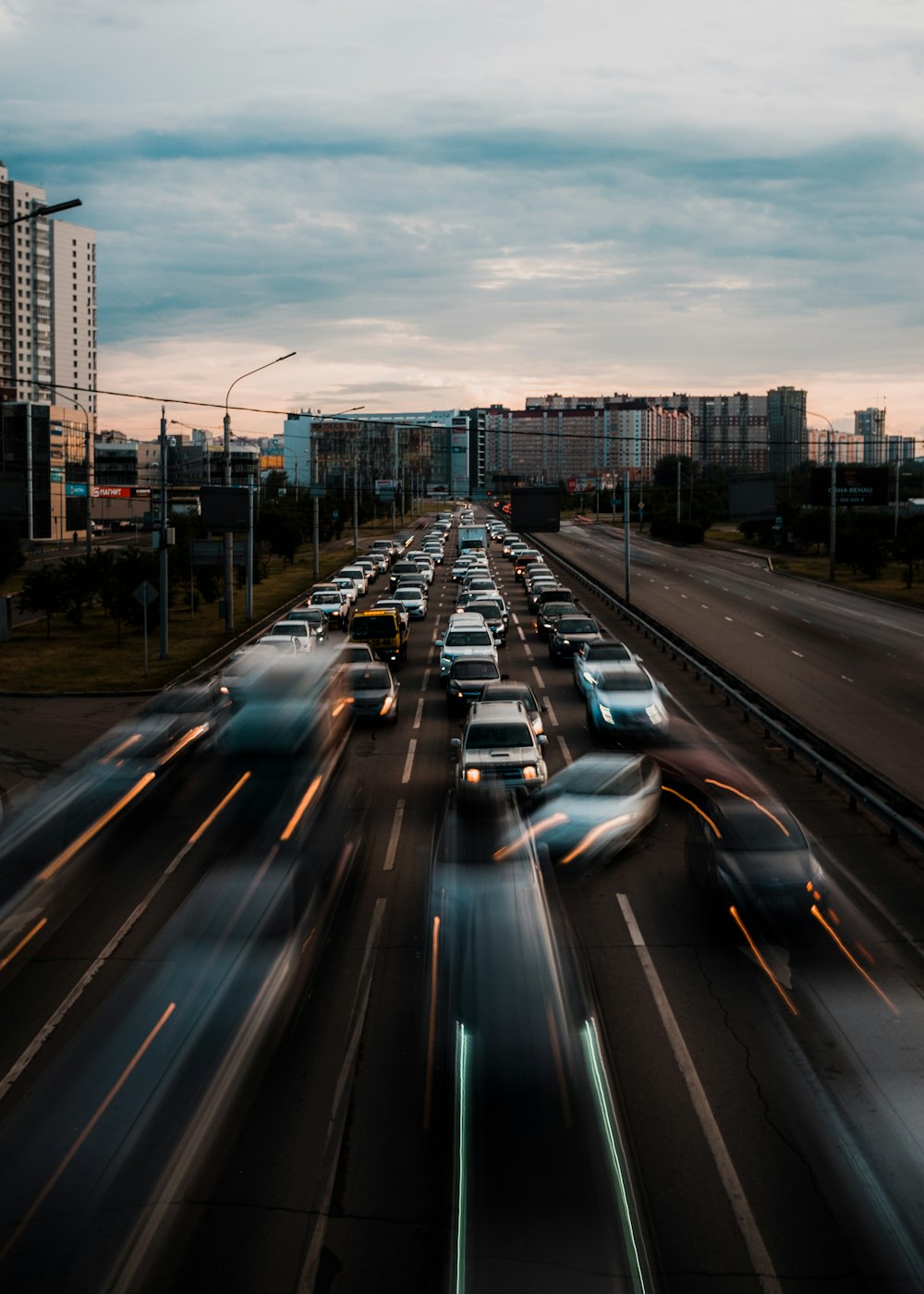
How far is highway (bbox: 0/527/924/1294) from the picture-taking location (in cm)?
699

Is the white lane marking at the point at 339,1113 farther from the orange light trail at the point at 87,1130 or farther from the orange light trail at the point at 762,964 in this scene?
the orange light trail at the point at 762,964

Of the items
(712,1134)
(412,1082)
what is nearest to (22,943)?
(412,1082)

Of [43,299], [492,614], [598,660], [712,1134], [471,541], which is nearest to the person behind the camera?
[712,1134]

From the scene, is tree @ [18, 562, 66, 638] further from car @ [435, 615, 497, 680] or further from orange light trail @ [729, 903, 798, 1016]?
orange light trail @ [729, 903, 798, 1016]

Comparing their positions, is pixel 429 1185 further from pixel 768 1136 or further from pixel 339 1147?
pixel 768 1136

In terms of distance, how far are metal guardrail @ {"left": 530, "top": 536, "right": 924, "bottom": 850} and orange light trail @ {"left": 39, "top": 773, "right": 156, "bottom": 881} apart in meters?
10.9

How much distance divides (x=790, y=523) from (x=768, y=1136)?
8449 centimetres

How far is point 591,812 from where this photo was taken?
1552cm

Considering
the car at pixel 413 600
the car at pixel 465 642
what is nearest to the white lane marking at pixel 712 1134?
the car at pixel 465 642

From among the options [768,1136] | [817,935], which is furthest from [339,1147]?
[817,935]

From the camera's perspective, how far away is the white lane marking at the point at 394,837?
613 inches

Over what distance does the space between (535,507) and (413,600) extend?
622cm

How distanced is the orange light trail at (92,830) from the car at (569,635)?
17.3 metres

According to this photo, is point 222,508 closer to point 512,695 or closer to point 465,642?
point 465,642
